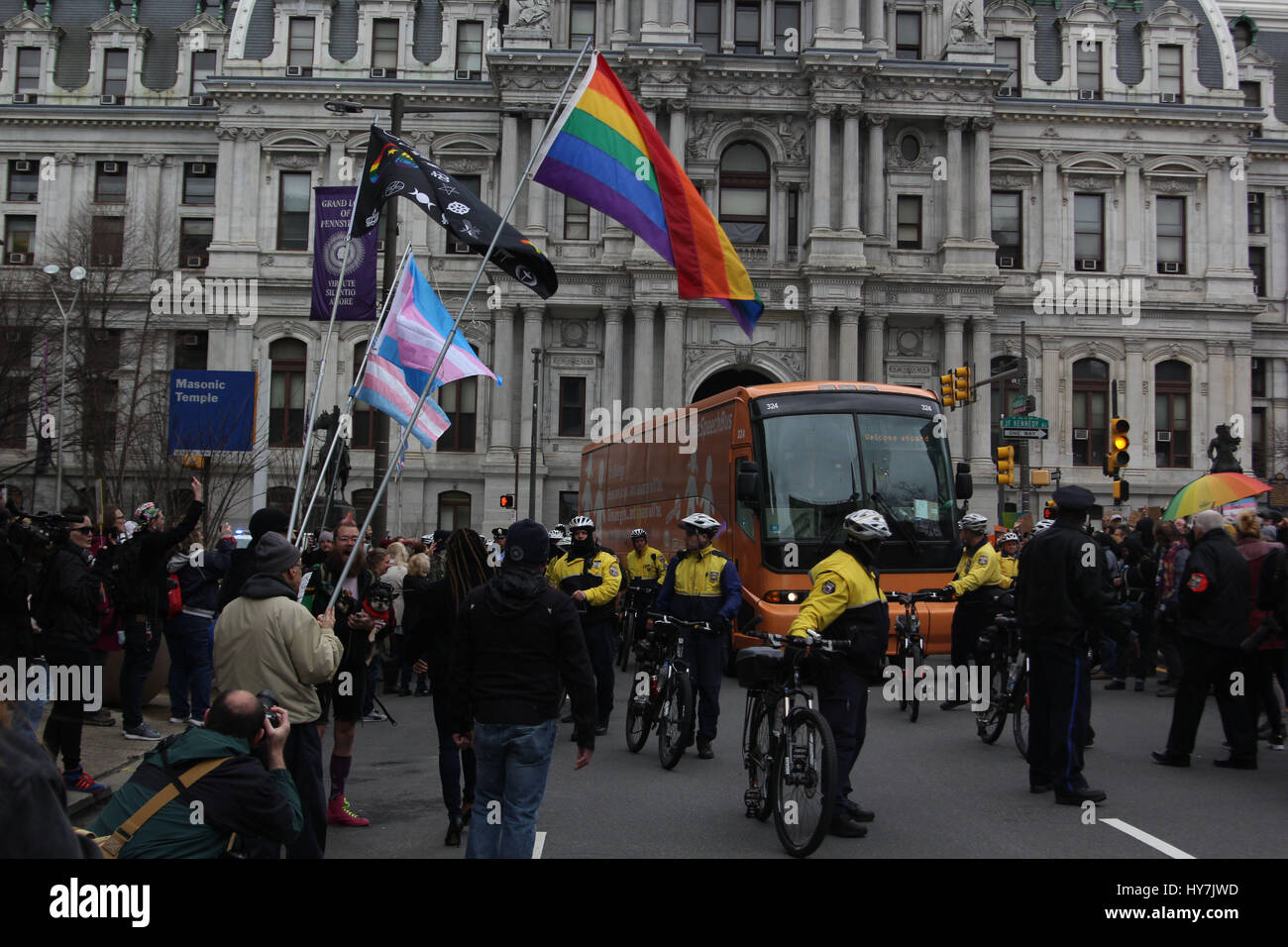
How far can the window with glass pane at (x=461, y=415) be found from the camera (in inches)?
1709

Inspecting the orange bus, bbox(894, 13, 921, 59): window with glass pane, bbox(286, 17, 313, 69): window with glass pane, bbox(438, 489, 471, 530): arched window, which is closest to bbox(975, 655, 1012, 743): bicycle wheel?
the orange bus

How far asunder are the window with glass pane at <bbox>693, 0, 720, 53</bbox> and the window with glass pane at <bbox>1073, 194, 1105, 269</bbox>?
15.3 m

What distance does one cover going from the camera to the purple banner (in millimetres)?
13352

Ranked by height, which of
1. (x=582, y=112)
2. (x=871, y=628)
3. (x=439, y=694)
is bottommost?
(x=439, y=694)

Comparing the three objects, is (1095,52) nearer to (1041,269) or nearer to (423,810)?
(1041,269)

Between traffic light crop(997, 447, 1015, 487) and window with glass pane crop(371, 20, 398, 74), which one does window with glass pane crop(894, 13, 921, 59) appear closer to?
window with glass pane crop(371, 20, 398, 74)

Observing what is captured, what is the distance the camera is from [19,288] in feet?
123

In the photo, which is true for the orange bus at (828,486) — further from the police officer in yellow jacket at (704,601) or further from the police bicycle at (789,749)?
the police bicycle at (789,749)

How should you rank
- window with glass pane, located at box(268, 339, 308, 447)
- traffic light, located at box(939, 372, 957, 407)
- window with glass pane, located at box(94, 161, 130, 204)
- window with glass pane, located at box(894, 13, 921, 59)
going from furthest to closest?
1. window with glass pane, located at box(94, 161, 130, 204)
2. window with glass pane, located at box(894, 13, 921, 59)
3. window with glass pane, located at box(268, 339, 308, 447)
4. traffic light, located at box(939, 372, 957, 407)

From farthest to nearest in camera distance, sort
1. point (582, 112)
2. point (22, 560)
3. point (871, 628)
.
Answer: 1. point (582, 112)
2. point (22, 560)
3. point (871, 628)

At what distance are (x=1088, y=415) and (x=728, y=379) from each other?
552 inches

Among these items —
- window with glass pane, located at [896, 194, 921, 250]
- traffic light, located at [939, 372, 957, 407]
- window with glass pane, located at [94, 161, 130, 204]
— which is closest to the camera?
traffic light, located at [939, 372, 957, 407]

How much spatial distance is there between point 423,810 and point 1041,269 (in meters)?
41.4
